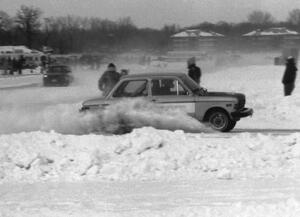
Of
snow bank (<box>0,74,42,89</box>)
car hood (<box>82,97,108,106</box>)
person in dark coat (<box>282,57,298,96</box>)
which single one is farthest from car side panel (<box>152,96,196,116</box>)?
snow bank (<box>0,74,42,89</box>)

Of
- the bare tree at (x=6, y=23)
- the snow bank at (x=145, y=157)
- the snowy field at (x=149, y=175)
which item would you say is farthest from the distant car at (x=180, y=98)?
the bare tree at (x=6, y=23)

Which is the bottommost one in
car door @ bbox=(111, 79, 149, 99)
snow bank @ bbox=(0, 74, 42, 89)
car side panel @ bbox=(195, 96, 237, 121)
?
snow bank @ bbox=(0, 74, 42, 89)

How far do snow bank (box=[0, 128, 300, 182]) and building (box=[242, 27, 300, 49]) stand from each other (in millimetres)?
43751

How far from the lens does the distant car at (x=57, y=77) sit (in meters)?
38.0

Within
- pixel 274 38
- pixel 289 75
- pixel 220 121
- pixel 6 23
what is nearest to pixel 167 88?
pixel 220 121

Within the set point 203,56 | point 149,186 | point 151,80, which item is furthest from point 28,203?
point 203,56

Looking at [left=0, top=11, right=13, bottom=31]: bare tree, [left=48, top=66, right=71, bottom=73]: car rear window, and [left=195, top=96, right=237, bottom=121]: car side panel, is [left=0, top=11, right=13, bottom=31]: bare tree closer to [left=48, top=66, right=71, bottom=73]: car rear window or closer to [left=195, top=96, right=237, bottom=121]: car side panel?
[left=48, top=66, right=71, bottom=73]: car rear window

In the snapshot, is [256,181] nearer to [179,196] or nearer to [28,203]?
[179,196]

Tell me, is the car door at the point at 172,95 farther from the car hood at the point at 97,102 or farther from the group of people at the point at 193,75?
the group of people at the point at 193,75

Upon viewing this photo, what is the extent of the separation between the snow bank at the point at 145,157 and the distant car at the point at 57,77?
95.2ft

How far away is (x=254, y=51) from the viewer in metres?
61.8

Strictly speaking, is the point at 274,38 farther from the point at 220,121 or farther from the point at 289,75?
the point at 220,121

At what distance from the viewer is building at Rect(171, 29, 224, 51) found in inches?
1811

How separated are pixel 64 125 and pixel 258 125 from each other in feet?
19.8
